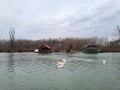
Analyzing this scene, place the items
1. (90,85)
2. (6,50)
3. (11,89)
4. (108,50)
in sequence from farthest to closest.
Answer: (6,50)
(108,50)
(90,85)
(11,89)

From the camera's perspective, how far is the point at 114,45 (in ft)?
297

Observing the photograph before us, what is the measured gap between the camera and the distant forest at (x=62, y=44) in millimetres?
89688

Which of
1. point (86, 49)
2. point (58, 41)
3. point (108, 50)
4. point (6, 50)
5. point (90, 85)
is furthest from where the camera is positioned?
point (58, 41)

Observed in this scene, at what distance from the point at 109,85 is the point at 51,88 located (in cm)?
436

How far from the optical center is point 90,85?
15.4m

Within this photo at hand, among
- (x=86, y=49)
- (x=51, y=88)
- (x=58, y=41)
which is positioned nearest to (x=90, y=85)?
(x=51, y=88)

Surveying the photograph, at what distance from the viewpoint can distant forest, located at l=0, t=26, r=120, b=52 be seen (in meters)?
89.7

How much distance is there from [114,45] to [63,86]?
78853mm

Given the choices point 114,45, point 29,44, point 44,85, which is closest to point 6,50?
point 29,44

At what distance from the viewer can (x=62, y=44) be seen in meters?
121

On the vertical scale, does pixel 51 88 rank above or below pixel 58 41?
below

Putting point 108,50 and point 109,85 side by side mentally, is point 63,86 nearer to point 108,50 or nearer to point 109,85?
point 109,85

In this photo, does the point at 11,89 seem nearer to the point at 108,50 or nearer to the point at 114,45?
the point at 108,50

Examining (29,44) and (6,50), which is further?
(29,44)
